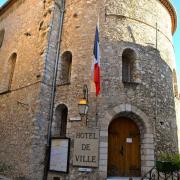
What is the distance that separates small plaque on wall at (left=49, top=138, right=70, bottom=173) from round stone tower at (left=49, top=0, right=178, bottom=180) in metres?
0.23

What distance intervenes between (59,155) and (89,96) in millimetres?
2562

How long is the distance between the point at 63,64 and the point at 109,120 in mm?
3531

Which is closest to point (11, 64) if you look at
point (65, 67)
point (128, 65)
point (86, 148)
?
point (65, 67)

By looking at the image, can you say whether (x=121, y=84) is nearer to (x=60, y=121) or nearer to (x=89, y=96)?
(x=89, y=96)

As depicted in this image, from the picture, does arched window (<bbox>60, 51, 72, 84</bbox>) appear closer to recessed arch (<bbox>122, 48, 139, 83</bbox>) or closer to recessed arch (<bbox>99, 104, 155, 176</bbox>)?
recessed arch (<bbox>122, 48, 139, 83</bbox>)

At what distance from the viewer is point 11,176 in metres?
9.59

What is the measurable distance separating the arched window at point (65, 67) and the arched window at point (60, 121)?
1230 mm

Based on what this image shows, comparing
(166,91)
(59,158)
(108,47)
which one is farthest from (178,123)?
(59,158)

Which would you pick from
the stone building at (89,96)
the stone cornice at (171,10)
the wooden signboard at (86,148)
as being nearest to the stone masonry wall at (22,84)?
the stone building at (89,96)

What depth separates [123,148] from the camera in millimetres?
9391

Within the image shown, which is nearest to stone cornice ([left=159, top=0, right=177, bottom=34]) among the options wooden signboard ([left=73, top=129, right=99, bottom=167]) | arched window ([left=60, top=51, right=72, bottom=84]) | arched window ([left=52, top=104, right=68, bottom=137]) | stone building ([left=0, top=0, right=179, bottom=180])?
stone building ([left=0, top=0, right=179, bottom=180])

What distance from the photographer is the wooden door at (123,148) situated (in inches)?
360

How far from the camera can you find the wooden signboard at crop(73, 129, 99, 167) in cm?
867

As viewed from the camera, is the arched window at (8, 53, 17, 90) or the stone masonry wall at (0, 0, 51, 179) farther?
the arched window at (8, 53, 17, 90)
